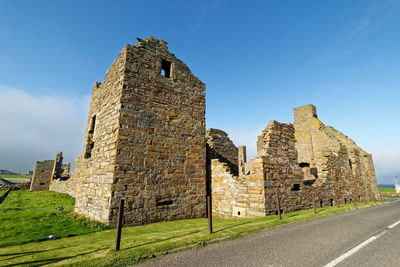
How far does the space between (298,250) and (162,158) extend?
6118mm

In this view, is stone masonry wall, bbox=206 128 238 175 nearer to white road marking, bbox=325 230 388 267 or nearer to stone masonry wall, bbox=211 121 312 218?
stone masonry wall, bbox=211 121 312 218

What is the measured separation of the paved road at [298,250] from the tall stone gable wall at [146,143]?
417cm

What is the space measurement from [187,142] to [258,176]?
3727 millimetres

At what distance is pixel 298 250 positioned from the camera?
14.2 ft

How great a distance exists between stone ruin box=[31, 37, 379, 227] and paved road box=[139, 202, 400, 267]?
131 inches

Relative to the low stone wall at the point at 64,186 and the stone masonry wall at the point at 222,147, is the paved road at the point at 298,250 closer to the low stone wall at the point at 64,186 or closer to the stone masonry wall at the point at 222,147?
the stone masonry wall at the point at 222,147

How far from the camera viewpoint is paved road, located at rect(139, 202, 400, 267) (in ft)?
12.3

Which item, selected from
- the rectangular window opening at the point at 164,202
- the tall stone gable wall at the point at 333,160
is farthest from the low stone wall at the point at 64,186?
the tall stone gable wall at the point at 333,160

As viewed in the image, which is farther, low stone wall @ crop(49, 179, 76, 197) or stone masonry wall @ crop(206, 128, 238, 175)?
low stone wall @ crop(49, 179, 76, 197)

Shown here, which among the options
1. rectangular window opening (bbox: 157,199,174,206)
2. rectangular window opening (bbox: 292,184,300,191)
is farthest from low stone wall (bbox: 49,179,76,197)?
rectangular window opening (bbox: 292,184,300,191)

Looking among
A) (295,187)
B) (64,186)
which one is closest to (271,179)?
(295,187)

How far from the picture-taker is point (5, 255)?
4.58 metres

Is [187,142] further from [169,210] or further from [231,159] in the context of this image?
[231,159]

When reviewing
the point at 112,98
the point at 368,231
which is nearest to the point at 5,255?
the point at 112,98
